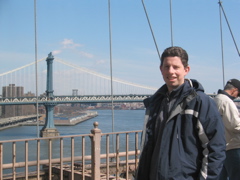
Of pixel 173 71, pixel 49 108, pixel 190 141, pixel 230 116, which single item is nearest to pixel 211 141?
pixel 190 141

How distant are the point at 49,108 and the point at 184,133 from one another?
35409 mm

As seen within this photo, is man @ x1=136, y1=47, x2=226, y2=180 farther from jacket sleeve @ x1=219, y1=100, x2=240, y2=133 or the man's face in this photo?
jacket sleeve @ x1=219, y1=100, x2=240, y2=133

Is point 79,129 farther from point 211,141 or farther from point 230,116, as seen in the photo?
point 211,141

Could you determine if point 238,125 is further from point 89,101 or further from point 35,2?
point 89,101

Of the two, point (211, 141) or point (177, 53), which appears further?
point (177, 53)

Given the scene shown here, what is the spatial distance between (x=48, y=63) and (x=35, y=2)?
36752mm

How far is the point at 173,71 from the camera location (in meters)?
1.46

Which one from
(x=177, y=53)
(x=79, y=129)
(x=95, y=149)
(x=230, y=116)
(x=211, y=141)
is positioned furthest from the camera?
(x=79, y=129)

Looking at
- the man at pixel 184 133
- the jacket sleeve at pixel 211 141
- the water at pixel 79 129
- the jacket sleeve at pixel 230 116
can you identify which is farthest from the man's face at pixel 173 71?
the water at pixel 79 129

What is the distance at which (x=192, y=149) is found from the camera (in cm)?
138

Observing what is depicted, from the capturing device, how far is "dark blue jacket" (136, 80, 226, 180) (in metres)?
1.36

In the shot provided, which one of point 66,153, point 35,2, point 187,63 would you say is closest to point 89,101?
point 66,153

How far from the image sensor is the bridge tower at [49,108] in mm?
34938

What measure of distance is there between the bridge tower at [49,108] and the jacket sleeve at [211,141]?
33787mm
